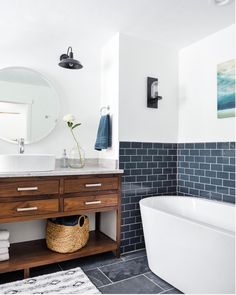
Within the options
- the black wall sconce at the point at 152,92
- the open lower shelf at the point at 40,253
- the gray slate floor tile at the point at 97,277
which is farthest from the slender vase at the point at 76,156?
the gray slate floor tile at the point at 97,277

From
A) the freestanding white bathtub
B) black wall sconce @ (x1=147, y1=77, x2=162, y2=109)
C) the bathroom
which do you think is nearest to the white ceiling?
the bathroom

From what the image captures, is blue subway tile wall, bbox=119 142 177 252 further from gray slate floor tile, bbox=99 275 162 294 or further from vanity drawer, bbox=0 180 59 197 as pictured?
vanity drawer, bbox=0 180 59 197

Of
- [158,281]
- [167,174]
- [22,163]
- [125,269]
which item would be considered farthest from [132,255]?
[22,163]

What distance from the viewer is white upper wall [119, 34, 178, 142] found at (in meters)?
2.79

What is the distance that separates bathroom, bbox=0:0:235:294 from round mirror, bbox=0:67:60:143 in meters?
0.02

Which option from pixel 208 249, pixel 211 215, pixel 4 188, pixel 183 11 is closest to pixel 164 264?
pixel 208 249

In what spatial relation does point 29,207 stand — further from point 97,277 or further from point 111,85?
point 111,85

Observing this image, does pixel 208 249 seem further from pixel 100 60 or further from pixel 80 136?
pixel 100 60

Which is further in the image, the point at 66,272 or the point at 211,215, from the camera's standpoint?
the point at 211,215

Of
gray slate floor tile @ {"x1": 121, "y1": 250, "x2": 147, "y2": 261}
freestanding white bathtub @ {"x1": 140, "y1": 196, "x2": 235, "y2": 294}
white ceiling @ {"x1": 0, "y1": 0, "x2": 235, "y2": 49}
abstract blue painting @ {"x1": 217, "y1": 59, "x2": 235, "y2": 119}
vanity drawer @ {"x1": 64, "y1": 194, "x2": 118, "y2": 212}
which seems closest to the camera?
freestanding white bathtub @ {"x1": 140, "y1": 196, "x2": 235, "y2": 294}

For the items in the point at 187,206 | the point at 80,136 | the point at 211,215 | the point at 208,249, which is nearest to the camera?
the point at 208,249

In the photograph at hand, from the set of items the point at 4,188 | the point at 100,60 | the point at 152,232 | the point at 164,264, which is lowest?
the point at 164,264

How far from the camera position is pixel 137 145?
112 inches

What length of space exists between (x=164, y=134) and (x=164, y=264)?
152 centimetres
